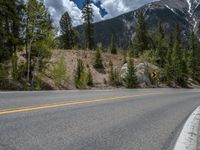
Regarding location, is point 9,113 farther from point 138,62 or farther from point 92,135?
point 138,62

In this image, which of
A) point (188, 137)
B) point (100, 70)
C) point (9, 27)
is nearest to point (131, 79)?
point (100, 70)

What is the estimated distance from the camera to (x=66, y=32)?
257ft

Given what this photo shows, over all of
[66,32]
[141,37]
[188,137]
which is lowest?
[188,137]

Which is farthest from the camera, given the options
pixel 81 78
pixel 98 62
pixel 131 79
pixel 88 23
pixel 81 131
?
pixel 88 23

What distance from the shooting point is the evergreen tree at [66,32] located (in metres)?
77.4

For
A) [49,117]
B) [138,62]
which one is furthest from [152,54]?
[49,117]

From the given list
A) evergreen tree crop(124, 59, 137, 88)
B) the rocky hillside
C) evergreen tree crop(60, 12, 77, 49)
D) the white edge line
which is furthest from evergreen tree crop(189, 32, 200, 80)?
the white edge line

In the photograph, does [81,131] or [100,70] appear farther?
[100,70]

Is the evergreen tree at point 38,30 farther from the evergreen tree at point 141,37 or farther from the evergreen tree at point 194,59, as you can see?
the evergreen tree at point 194,59

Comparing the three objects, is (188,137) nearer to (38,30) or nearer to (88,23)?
(38,30)

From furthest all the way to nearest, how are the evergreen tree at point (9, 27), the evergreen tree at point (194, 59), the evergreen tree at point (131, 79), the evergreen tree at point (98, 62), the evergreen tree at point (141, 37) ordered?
the evergreen tree at point (194, 59) < the evergreen tree at point (141, 37) < the evergreen tree at point (98, 62) < the evergreen tree at point (131, 79) < the evergreen tree at point (9, 27)

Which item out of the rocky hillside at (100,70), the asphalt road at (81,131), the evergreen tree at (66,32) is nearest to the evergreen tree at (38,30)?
the rocky hillside at (100,70)

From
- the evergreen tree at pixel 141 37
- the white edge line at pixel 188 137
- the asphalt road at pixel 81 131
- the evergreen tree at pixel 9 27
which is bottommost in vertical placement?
the white edge line at pixel 188 137

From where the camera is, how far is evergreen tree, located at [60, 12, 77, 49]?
77.4m
